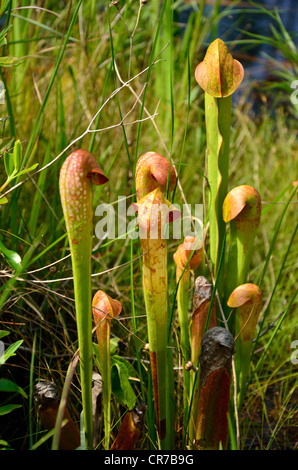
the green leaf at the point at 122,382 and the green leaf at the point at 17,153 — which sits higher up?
the green leaf at the point at 17,153

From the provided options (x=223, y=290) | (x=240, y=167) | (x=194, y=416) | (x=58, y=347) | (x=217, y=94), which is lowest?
(x=194, y=416)

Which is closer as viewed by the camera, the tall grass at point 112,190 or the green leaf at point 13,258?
the green leaf at point 13,258

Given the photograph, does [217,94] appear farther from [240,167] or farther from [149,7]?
[149,7]

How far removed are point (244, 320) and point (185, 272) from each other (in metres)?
0.13

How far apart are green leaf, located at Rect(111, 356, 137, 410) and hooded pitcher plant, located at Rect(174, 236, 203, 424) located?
0.10 metres

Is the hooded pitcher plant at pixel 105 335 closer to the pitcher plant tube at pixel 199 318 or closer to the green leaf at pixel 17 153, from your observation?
the pitcher plant tube at pixel 199 318

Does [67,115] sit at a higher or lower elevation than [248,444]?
higher

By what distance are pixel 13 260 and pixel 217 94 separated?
0.41 meters

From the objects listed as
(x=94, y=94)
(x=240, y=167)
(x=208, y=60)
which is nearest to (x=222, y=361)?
(x=208, y=60)

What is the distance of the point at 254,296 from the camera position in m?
0.79

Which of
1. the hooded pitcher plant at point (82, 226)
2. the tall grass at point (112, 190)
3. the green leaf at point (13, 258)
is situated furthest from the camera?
the tall grass at point (112, 190)

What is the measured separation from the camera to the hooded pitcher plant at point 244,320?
0.79 metres

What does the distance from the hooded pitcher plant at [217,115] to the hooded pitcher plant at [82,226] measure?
244 mm

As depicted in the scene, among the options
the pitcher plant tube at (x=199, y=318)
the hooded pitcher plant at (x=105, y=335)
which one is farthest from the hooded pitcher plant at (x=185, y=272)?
the hooded pitcher plant at (x=105, y=335)
